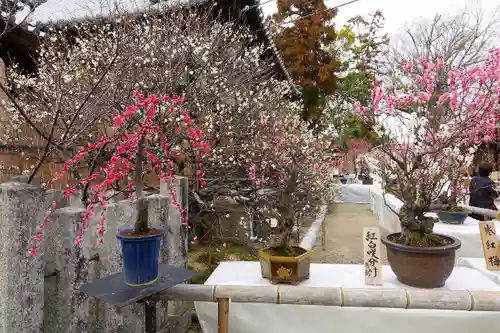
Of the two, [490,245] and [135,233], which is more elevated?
[135,233]

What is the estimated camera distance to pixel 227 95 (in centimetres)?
657

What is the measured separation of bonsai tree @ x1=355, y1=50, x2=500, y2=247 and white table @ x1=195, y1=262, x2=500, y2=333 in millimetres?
436

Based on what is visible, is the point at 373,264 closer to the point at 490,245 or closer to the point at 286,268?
the point at 286,268

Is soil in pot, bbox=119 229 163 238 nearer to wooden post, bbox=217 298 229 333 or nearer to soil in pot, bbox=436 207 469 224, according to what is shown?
wooden post, bbox=217 298 229 333

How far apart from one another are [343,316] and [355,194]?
1188 cm

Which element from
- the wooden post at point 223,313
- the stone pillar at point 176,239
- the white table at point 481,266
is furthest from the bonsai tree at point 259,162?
the wooden post at point 223,313

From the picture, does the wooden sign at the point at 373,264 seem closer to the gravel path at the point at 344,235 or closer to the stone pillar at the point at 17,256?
the stone pillar at the point at 17,256

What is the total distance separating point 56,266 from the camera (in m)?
1.98

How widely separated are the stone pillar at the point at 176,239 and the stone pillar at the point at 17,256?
1390 millimetres

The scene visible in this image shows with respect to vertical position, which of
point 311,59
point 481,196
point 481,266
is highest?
point 311,59

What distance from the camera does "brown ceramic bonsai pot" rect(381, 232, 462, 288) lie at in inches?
87.6

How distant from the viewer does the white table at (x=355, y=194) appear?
1341 centimetres

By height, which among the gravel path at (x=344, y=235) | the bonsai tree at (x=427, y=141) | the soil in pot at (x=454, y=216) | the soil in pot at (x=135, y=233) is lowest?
the gravel path at (x=344, y=235)

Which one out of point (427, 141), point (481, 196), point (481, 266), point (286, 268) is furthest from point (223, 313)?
point (481, 196)
